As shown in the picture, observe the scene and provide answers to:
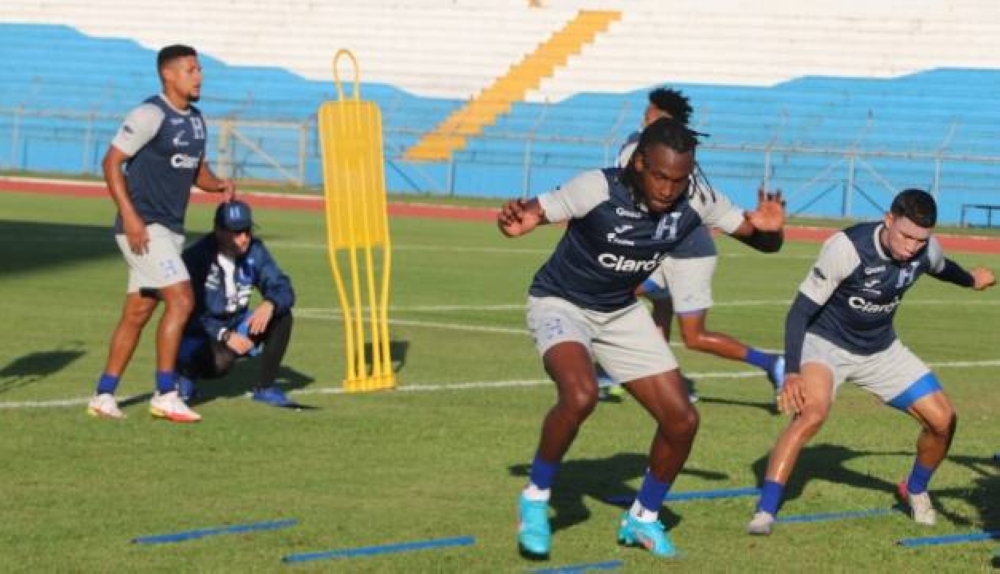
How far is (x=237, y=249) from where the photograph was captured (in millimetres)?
12883

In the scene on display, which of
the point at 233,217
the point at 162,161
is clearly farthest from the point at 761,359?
the point at 162,161

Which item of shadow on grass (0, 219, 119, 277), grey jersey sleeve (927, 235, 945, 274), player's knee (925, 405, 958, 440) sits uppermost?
grey jersey sleeve (927, 235, 945, 274)

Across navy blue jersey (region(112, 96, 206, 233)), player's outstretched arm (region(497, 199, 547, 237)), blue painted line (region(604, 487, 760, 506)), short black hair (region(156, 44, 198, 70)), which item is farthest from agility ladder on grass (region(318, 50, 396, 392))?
player's outstretched arm (region(497, 199, 547, 237))

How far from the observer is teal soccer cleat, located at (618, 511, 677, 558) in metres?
8.51

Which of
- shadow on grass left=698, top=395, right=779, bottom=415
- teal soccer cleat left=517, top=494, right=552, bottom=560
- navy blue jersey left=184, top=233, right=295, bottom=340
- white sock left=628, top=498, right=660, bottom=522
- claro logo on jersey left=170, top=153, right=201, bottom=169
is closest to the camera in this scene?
teal soccer cleat left=517, top=494, right=552, bottom=560

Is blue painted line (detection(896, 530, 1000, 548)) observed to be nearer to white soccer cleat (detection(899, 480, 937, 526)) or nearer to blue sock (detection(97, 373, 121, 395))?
white soccer cleat (detection(899, 480, 937, 526))

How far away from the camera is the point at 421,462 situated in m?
10.7

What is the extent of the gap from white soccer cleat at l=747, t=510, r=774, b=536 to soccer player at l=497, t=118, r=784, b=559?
0.58 meters

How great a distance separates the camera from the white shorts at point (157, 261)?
1187 cm

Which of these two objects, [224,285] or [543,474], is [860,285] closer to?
[543,474]

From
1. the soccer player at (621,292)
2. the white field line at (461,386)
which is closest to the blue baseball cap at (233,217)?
the white field line at (461,386)

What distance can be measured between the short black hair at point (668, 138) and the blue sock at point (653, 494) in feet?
4.72

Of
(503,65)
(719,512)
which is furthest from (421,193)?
(719,512)

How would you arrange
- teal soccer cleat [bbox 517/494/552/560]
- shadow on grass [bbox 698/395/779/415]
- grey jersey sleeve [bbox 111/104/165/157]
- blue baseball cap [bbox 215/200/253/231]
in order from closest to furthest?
teal soccer cleat [bbox 517/494/552/560] < grey jersey sleeve [bbox 111/104/165/157] < blue baseball cap [bbox 215/200/253/231] < shadow on grass [bbox 698/395/779/415]
